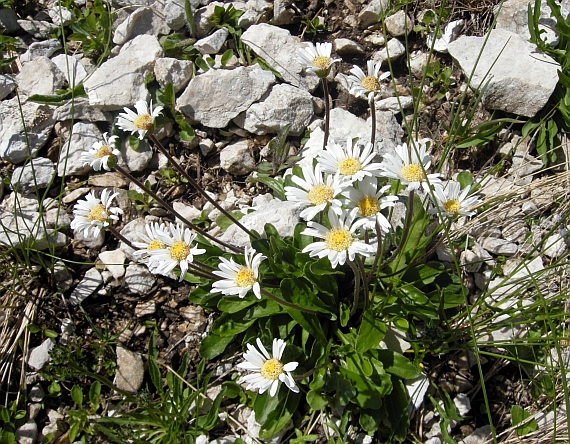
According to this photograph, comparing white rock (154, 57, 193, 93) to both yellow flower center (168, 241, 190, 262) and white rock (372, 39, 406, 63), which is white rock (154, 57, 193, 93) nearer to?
white rock (372, 39, 406, 63)

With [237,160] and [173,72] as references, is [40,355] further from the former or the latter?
[173,72]

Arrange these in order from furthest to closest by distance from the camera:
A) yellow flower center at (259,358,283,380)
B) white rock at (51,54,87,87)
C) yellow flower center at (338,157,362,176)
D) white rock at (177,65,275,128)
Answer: white rock at (51,54,87,87) → white rock at (177,65,275,128) → yellow flower center at (259,358,283,380) → yellow flower center at (338,157,362,176)

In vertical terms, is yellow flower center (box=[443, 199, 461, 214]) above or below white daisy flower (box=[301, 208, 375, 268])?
above

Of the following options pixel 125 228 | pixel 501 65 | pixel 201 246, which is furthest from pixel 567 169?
pixel 125 228

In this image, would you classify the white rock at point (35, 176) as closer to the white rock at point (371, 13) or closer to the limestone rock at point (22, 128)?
the limestone rock at point (22, 128)

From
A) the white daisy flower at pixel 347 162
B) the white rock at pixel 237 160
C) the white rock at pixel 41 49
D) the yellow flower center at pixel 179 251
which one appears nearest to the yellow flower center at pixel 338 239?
Answer: the white daisy flower at pixel 347 162

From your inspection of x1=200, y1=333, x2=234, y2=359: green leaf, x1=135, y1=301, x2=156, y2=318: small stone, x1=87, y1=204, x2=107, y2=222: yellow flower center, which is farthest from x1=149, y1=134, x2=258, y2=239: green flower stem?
x1=135, y1=301, x2=156, y2=318: small stone
